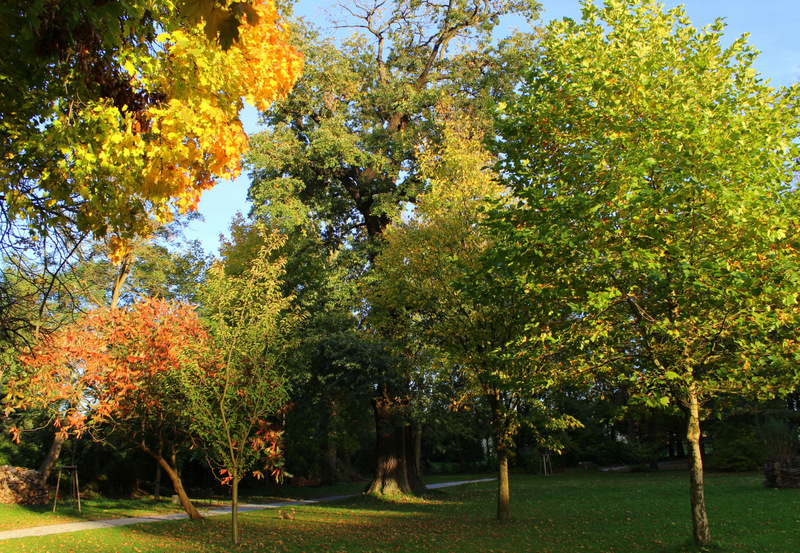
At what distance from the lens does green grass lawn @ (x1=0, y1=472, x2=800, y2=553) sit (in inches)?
390

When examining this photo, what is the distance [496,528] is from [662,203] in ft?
27.3

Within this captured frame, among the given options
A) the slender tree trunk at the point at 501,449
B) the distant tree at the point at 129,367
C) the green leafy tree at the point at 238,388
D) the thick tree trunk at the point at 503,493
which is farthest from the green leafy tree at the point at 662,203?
the distant tree at the point at 129,367

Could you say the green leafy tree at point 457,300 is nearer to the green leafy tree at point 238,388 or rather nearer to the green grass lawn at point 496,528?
the green grass lawn at point 496,528

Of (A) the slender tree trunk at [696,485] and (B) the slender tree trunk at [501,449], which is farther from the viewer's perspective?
(B) the slender tree trunk at [501,449]

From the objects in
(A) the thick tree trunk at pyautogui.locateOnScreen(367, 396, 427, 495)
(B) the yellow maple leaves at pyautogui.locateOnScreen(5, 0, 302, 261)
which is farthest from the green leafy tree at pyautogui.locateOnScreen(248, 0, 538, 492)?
(B) the yellow maple leaves at pyautogui.locateOnScreen(5, 0, 302, 261)

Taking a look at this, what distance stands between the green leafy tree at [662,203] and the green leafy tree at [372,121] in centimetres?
1047

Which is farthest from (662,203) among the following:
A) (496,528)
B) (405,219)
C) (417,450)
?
(417,450)

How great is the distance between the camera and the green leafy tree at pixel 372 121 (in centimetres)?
1944

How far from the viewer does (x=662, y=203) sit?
721cm

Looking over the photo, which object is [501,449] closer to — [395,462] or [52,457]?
[395,462]

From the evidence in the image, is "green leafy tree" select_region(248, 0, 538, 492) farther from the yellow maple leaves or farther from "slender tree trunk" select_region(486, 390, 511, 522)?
the yellow maple leaves

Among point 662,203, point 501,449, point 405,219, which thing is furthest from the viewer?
point 405,219

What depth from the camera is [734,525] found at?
424 inches

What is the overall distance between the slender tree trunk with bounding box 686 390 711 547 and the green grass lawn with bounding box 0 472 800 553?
0.29 m
